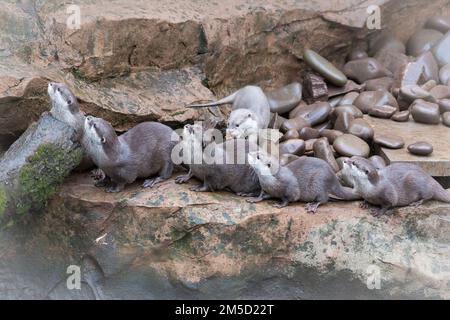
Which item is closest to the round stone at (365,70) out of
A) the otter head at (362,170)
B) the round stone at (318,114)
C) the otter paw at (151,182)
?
the round stone at (318,114)

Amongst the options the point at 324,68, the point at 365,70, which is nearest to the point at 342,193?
the point at 324,68

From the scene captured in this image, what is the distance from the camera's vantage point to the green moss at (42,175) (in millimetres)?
3951

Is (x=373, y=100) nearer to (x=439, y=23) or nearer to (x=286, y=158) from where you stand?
(x=286, y=158)

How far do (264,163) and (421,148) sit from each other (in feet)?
3.63

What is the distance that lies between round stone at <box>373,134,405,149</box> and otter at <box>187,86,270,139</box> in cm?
89

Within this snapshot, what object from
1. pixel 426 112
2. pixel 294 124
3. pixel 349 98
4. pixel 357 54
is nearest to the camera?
pixel 426 112

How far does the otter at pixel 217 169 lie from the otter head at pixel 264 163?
149 mm

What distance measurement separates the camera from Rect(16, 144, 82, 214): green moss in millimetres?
3951

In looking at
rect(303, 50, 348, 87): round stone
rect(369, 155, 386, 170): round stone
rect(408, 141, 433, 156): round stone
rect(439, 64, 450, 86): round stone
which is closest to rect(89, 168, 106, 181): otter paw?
rect(369, 155, 386, 170): round stone

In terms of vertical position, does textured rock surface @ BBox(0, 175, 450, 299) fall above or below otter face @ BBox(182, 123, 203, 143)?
below

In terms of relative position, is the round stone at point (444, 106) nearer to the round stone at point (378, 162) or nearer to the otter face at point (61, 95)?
the round stone at point (378, 162)

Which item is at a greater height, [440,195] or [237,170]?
[237,170]

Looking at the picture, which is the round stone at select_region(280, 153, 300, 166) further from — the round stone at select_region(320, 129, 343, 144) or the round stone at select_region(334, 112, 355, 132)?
the round stone at select_region(334, 112, 355, 132)

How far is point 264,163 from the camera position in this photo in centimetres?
403
